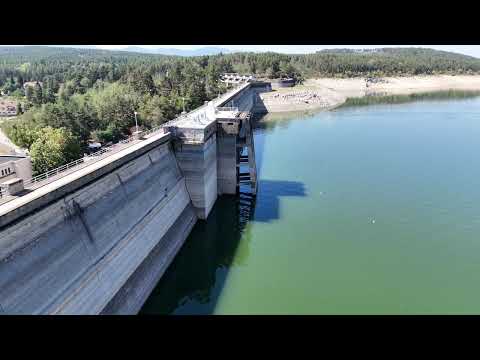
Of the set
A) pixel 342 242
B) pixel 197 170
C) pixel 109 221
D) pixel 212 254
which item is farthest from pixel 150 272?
pixel 342 242


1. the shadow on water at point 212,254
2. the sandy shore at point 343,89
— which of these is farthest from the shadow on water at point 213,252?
the sandy shore at point 343,89

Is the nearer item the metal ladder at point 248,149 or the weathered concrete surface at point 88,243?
the weathered concrete surface at point 88,243

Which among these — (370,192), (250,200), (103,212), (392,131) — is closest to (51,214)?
(103,212)

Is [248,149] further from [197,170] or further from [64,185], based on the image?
[64,185]

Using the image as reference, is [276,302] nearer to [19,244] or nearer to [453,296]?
[453,296]

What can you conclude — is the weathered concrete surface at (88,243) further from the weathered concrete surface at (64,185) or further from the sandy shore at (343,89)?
the sandy shore at (343,89)

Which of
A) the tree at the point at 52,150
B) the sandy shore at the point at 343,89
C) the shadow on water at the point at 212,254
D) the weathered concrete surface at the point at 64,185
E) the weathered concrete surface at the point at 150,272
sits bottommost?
the shadow on water at the point at 212,254
